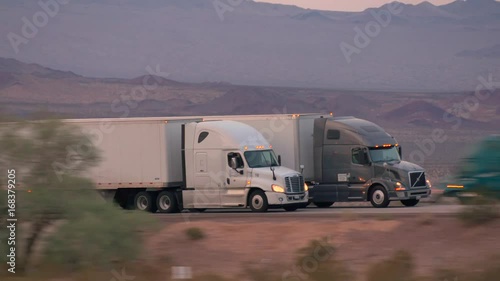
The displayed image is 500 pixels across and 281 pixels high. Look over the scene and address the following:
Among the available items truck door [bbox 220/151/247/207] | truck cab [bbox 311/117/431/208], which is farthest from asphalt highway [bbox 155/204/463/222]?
truck cab [bbox 311/117/431/208]

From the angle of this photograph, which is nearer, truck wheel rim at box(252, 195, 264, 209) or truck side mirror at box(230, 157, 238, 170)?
truck side mirror at box(230, 157, 238, 170)

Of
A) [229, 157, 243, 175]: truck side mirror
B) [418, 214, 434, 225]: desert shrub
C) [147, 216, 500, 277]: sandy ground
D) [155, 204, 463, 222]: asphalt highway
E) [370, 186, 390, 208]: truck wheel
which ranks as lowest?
[147, 216, 500, 277]: sandy ground

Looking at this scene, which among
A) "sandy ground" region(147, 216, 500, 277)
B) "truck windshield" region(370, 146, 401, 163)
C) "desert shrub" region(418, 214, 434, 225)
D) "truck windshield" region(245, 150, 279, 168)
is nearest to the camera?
"sandy ground" region(147, 216, 500, 277)

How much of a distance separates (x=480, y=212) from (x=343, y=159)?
13023 mm

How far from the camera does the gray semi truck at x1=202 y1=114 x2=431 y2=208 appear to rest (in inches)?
1287

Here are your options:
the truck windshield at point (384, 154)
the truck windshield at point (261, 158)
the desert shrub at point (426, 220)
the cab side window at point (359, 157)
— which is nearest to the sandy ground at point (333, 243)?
the desert shrub at point (426, 220)

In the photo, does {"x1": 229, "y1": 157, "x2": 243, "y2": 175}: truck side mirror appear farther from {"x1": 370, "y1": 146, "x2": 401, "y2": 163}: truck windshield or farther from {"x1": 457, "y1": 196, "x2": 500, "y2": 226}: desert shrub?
{"x1": 457, "y1": 196, "x2": 500, "y2": 226}: desert shrub

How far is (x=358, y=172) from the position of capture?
3294cm

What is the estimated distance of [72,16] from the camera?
12769 cm

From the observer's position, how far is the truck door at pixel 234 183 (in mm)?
31156

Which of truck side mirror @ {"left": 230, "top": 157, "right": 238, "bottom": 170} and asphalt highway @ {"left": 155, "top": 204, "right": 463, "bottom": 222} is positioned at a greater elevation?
truck side mirror @ {"left": 230, "top": 157, "right": 238, "bottom": 170}

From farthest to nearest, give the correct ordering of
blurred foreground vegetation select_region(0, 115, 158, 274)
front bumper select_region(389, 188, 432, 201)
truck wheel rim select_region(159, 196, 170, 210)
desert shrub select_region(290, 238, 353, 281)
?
front bumper select_region(389, 188, 432, 201) < truck wheel rim select_region(159, 196, 170, 210) < blurred foreground vegetation select_region(0, 115, 158, 274) < desert shrub select_region(290, 238, 353, 281)

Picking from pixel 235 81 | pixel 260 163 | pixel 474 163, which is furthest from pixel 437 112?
pixel 474 163

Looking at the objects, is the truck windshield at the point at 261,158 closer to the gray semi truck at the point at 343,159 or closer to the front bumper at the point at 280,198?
the front bumper at the point at 280,198
